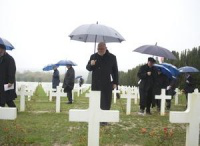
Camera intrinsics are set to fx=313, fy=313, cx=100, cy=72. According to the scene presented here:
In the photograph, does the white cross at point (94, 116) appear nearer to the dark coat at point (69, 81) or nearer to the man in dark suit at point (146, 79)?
the man in dark suit at point (146, 79)

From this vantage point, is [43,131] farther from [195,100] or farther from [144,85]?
[144,85]

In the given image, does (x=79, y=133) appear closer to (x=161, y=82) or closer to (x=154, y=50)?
(x=154, y=50)

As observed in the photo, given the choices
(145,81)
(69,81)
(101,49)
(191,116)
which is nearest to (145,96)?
(145,81)

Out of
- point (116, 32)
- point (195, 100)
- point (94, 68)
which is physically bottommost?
point (195, 100)

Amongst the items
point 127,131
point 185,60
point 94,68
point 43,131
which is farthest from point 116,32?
point 185,60

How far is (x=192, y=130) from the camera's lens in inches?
177

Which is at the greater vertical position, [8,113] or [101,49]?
[101,49]

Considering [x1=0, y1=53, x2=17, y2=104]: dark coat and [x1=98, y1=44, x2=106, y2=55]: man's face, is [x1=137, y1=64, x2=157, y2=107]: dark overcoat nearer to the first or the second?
[x1=98, y1=44, x2=106, y2=55]: man's face

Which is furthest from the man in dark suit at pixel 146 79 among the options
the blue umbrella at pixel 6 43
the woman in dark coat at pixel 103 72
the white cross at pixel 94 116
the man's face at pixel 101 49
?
the white cross at pixel 94 116

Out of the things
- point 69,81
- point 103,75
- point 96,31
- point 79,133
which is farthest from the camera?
point 69,81

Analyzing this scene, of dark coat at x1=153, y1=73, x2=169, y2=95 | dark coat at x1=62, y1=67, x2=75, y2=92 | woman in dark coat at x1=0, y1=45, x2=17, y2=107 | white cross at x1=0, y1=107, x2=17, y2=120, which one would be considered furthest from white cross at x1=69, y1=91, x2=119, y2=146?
dark coat at x1=62, y1=67, x2=75, y2=92

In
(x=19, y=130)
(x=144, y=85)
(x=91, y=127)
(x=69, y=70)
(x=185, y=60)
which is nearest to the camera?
(x=91, y=127)

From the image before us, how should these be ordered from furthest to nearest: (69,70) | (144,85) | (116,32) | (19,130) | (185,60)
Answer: (185,60)
(69,70)
(144,85)
(116,32)
(19,130)

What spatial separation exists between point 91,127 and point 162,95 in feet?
20.1
